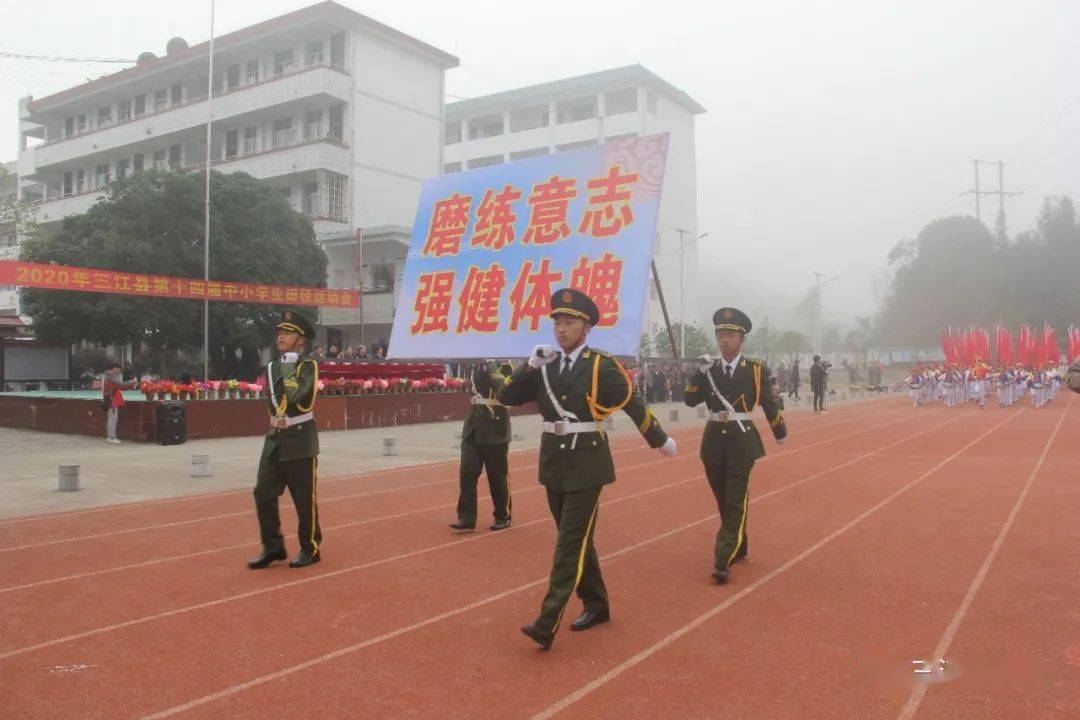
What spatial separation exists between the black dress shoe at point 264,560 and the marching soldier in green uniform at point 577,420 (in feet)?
8.75

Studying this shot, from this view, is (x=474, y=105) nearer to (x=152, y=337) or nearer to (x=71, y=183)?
(x=71, y=183)

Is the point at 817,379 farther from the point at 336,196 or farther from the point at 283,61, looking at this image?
the point at 283,61

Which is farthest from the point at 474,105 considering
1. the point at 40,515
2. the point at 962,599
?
the point at 962,599

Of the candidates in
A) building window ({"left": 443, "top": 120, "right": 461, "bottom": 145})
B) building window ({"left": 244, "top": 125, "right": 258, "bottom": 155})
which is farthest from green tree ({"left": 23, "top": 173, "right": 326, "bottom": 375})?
building window ({"left": 443, "top": 120, "right": 461, "bottom": 145})

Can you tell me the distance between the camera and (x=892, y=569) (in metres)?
6.40

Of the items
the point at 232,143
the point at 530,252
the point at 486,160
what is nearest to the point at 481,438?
the point at 530,252

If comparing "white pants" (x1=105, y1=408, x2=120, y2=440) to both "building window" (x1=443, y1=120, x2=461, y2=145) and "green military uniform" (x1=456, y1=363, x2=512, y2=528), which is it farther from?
"building window" (x1=443, y1=120, x2=461, y2=145)

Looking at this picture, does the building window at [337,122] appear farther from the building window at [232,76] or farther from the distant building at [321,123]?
the building window at [232,76]

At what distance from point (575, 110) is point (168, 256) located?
3065 centimetres

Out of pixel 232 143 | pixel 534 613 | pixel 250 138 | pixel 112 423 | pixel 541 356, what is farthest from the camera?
pixel 232 143

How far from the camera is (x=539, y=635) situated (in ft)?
14.7

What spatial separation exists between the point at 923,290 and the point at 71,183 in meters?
73.6

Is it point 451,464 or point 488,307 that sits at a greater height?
point 488,307

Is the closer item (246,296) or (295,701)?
(295,701)
